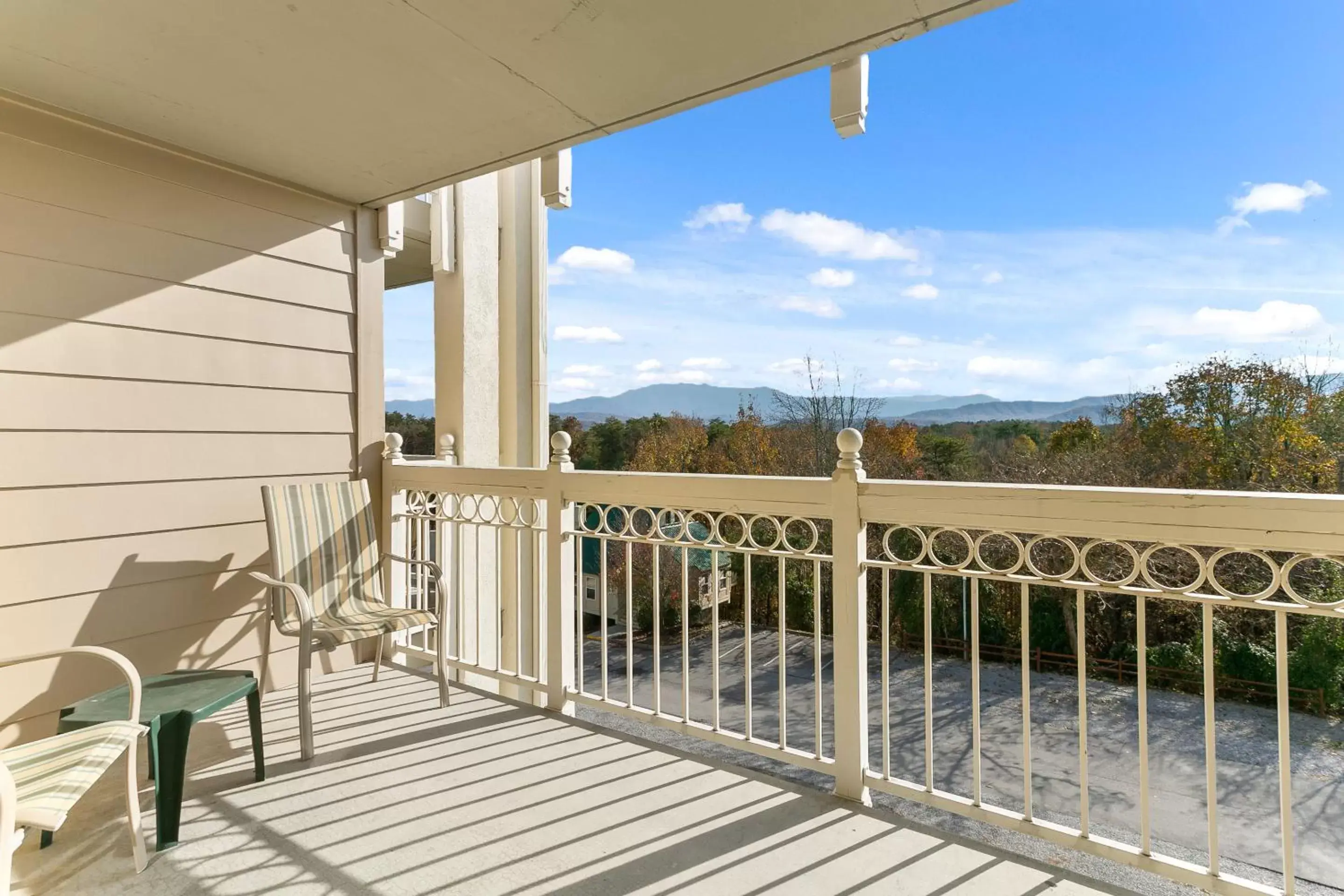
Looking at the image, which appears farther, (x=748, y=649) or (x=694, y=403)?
(x=694, y=403)

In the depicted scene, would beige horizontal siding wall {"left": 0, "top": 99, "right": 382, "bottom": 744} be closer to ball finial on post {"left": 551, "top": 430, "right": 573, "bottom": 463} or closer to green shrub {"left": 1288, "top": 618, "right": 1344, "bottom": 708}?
ball finial on post {"left": 551, "top": 430, "right": 573, "bottom": 463}

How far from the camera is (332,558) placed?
3.04 metres

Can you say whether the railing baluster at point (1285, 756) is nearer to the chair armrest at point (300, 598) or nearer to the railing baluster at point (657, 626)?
the railing baluster at point (657, 626)

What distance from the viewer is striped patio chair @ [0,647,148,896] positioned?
3.81 ft

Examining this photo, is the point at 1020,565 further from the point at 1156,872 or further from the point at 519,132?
the point at 519,132

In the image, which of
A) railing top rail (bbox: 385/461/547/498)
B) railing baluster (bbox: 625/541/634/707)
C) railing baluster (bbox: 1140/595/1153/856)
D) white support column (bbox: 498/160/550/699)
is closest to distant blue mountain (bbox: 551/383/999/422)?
white support column (bbox: 498/160/550/699)

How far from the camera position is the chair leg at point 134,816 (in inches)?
67.1

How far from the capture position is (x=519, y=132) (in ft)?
8.59

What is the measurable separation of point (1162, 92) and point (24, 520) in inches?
1073

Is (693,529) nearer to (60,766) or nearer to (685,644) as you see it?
(685,644)

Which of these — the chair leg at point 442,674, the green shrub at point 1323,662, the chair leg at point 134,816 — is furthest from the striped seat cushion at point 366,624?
the green shrub at point 1323,662

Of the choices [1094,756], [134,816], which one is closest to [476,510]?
[134,816]

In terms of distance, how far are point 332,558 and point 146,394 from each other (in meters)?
0.99

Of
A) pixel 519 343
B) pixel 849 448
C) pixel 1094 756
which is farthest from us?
pixel 1094 756
